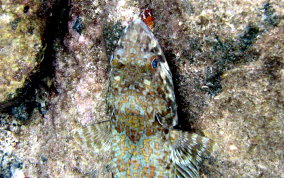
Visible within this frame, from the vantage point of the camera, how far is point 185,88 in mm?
3385

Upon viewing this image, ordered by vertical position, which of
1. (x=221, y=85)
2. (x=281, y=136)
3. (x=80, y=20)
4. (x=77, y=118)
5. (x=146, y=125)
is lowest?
(x=77, y=118)

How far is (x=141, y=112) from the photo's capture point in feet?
9.56

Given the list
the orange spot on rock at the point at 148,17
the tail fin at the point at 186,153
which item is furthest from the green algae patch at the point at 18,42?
the tail fin at the point at 186,153

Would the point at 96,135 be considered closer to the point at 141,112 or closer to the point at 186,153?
the point at 141,112

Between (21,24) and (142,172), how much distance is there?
9.57 ft

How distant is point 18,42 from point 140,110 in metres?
2.21

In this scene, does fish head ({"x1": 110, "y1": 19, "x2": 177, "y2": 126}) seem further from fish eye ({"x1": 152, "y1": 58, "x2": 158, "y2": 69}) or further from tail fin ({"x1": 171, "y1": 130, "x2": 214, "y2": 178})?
tail fin ({"x1": 171, "y1": 130, "x2": 214, "y2": 178})

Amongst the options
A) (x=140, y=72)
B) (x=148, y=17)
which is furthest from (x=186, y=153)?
(x=148, y=17)

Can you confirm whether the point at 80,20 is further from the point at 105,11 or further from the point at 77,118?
the point at 77,118

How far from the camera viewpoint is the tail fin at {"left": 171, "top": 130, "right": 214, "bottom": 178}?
10.1 ft

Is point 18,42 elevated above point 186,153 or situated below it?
above

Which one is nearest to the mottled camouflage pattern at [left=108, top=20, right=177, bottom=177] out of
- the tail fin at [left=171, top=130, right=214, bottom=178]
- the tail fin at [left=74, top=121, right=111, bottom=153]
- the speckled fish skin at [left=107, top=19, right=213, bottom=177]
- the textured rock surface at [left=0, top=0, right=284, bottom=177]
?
the speckled fish skin at [left=107, top=19, right=213, bottom=177]

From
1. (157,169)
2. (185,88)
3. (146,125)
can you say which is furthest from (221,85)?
(157,169)

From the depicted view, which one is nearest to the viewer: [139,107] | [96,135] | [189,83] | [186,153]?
[139,107]
